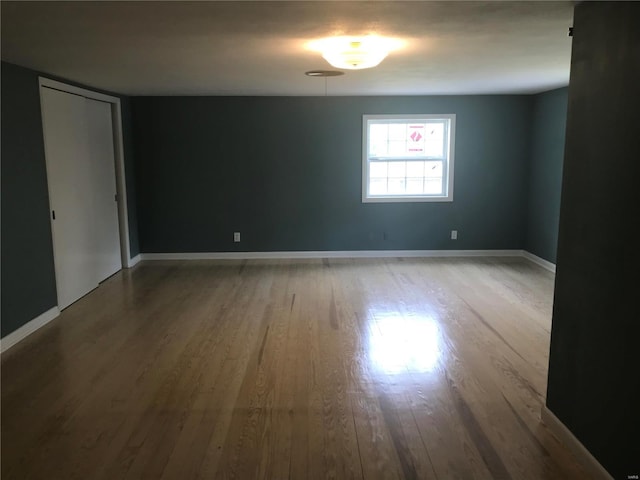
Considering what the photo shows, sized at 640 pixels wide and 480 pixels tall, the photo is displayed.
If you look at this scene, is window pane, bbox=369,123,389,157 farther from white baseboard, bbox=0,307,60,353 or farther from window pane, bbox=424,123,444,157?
white baseboard, bbox=0,307,60,353

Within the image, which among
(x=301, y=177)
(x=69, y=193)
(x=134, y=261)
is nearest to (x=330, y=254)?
(x=301, y=177)

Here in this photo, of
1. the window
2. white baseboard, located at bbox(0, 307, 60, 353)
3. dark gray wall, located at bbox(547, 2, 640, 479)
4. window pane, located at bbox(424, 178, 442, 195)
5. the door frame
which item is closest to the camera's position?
dark gray wall, located at bbox(547, 2, 640, 479)

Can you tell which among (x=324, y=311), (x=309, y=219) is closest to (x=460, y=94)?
(x=309, y=219)

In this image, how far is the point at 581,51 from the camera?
236cm

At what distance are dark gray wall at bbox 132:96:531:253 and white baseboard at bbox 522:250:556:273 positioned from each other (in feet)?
0.61

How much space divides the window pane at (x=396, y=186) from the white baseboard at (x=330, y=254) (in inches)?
32.7

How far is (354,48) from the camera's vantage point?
10.6ft

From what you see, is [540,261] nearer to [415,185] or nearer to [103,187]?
[415,185]

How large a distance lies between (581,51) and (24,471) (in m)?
3.34

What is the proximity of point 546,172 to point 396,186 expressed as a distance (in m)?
1.93

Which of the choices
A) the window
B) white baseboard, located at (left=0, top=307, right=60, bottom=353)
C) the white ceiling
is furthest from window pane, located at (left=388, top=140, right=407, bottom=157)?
white baseboard, located at (left=0, top=307, right=60, bottom=353)

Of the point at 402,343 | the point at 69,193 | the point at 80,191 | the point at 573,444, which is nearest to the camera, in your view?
the point at 573,444

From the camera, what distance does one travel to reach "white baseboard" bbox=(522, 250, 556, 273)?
6.14 m

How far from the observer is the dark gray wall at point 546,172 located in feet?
19.6
